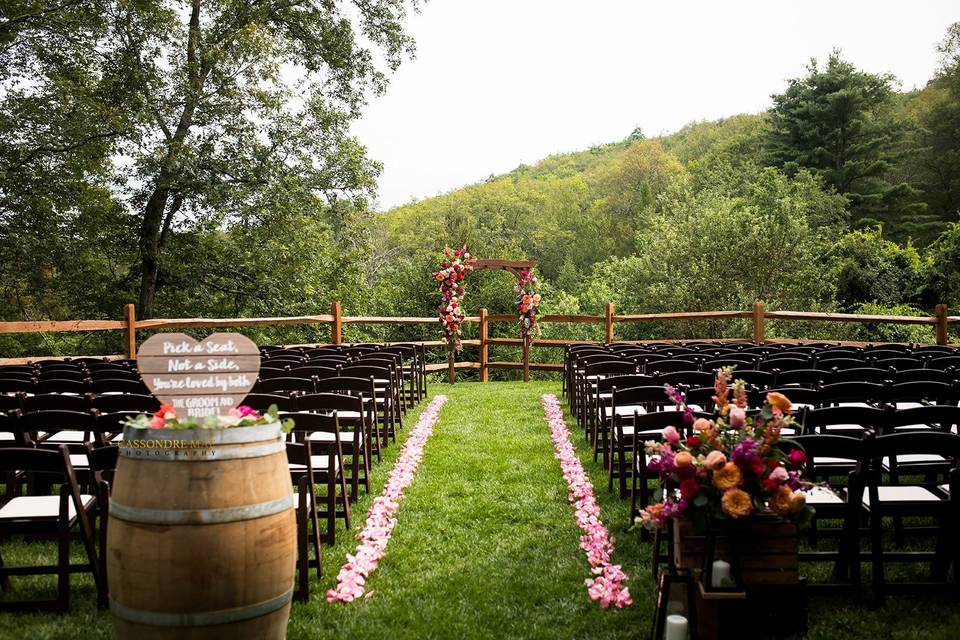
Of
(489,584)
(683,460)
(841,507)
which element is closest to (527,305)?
(489,584)

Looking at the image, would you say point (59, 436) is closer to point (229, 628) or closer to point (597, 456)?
point (229, 628)

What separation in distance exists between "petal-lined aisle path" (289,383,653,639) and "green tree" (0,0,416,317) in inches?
511

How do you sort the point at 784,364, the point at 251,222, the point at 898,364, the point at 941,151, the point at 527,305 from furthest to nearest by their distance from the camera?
the point at 941,151 < the point at 251,222 < the point at 527,305 < the point at 784,364 < the point at 898,364

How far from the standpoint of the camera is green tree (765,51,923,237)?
1247 inches

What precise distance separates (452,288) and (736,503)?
38.5ft

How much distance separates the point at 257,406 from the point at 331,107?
16.3 metres

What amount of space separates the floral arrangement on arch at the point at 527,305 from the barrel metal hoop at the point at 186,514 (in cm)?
1212

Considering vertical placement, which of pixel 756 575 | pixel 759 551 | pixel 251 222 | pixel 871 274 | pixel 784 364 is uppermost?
pixel 251 222

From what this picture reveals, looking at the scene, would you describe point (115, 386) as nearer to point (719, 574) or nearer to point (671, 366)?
point (671, 366)

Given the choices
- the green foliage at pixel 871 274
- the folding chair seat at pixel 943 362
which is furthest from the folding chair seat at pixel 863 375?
the green foliage at pixel 871 274

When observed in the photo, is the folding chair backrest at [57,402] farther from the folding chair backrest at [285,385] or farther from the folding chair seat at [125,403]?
the folding chair backrest at [285,385]

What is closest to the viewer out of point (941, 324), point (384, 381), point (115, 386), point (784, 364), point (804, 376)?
point (115, 386)

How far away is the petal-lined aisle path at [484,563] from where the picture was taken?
3.62 meters

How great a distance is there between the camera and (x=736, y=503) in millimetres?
3008
